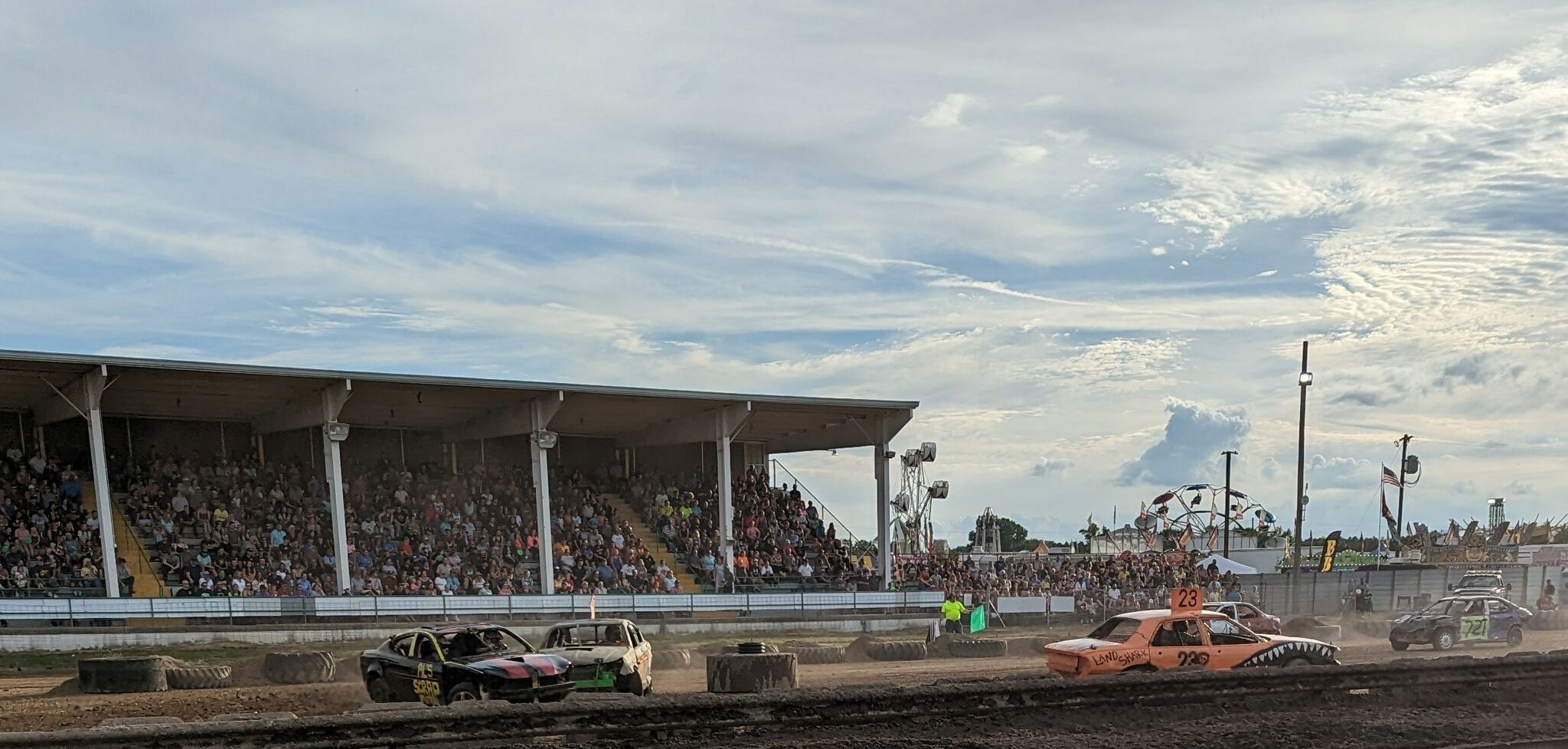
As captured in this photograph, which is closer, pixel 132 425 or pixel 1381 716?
pixel 1381 716

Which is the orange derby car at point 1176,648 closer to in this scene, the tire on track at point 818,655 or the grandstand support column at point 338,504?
the tire on track at point 818,655

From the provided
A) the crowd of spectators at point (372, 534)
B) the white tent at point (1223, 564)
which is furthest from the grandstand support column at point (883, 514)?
the white tent at point (1223, 564)

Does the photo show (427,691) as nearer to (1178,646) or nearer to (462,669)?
(462,669)

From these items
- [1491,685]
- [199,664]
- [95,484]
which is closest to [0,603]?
[95,484]

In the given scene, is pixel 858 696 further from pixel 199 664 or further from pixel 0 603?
pixel 0 603

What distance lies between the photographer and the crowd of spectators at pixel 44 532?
89.2 ft

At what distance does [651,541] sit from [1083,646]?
21.8 m

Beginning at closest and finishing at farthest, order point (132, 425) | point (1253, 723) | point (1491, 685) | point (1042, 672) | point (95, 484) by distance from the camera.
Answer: point (1253, 723), point (1491, 685), point (1042, 672), point (95, 484), point (132, 425)

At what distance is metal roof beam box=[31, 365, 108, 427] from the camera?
95.3 ft

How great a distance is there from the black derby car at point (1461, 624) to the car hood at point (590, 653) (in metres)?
18.5

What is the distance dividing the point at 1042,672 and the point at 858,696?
7.62 m

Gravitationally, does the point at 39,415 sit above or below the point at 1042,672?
above

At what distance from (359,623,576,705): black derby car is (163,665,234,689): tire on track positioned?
431 centimetres

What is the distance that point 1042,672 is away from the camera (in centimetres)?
2273
